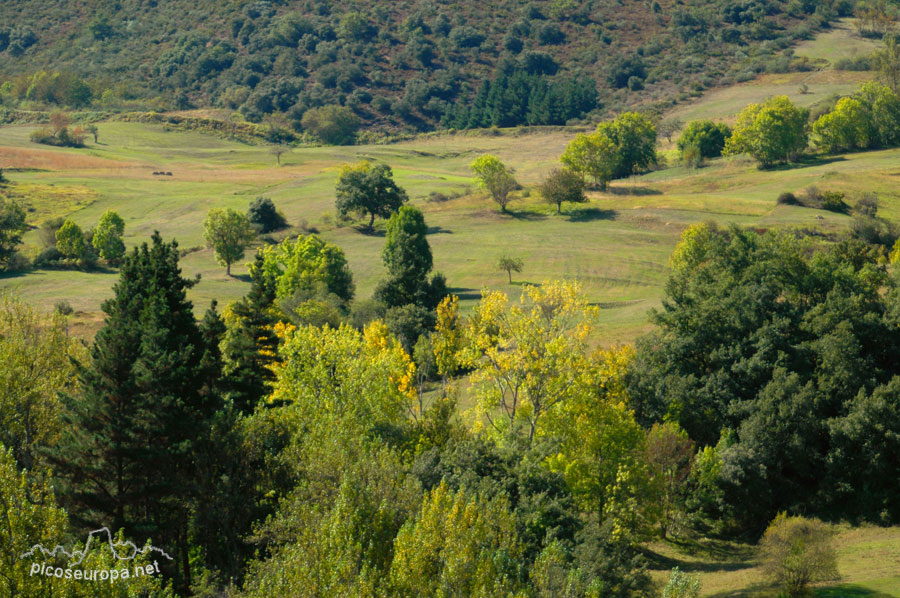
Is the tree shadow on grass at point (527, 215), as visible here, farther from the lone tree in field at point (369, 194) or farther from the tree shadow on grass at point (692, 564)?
the tree shadow on grass at point (692, 564)

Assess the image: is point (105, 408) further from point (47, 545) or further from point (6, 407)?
point (47, 545)

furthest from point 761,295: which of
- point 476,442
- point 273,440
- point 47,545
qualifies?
point 47,545

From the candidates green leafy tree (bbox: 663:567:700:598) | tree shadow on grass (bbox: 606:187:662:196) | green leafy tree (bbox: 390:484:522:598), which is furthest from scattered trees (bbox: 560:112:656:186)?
green leafy tree (bbox: 663:567:700:598)

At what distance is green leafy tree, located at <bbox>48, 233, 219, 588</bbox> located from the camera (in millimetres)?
35656

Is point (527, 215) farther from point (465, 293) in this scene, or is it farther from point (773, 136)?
point (773, 136)

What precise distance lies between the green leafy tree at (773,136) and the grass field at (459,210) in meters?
4.20

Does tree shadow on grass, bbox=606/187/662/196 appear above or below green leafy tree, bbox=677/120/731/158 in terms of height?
below

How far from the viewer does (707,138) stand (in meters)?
169

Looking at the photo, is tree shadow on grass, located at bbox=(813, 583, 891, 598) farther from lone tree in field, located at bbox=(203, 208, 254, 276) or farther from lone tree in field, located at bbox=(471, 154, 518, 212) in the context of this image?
lone tree in field, located at bbox=(471, 154, 518, 212)

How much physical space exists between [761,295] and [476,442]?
111ft

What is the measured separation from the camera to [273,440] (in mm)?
38906

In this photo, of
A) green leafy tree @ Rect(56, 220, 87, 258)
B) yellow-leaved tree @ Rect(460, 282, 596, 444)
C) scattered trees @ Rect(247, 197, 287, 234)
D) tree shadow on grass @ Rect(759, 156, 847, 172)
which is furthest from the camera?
tree shadow on grass @ Rect(759, 156, 847, 172)

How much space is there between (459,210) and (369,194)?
16.1 m

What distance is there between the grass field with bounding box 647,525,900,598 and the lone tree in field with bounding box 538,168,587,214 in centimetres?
8769
